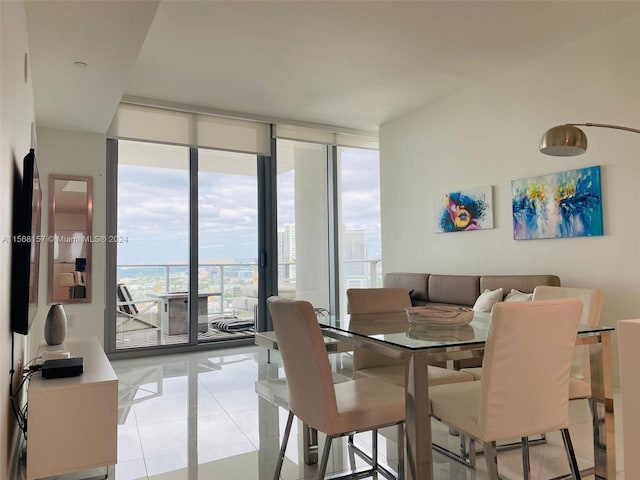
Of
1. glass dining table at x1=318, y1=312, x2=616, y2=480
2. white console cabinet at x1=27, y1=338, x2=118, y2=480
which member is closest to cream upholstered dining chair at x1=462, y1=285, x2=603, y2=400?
glass dining table at x1=318, y1=312, x2=616, y2=480

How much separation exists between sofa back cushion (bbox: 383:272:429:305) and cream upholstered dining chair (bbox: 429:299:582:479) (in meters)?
3.32

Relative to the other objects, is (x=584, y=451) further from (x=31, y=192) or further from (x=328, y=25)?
(x=328, y=25)

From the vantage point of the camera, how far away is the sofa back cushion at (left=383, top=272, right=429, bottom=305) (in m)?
5.26

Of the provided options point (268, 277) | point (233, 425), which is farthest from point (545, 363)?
point (268, 277)

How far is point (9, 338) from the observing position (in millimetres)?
2170

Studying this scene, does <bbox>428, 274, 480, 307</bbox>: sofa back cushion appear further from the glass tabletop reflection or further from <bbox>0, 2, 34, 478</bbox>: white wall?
<bbox>0, 2, 34, 478</bbox>: white wall

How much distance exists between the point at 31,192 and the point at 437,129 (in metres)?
4.53

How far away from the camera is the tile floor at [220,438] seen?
7.92ft

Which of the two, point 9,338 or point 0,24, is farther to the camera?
point 9,338

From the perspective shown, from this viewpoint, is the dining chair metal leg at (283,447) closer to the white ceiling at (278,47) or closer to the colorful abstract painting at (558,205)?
the white ceiling at (278,47)

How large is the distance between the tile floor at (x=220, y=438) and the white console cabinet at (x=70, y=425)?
0.24 metres

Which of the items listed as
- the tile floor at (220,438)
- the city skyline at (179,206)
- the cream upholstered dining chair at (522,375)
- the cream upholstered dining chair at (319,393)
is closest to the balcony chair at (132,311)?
the city skyline at (179,206)

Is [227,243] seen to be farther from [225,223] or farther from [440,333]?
[440,333]

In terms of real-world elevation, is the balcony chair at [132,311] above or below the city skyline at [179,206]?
below
